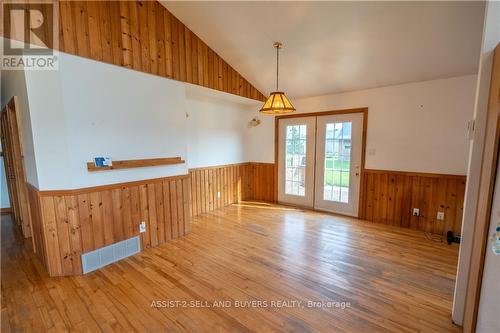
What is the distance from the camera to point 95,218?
249 centimetres

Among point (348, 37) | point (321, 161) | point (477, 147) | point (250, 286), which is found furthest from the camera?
point (321, 161)

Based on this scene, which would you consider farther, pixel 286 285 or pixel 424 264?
pixel 424 264

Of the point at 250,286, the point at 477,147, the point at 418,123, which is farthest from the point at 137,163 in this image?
the point at 418,123

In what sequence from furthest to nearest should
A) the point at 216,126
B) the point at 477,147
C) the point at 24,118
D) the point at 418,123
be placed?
the point at 216,126 < the point at 418,123 < the point at 24,118 < the point at 477,147

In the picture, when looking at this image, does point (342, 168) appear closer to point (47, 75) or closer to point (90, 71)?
point (90, 71)

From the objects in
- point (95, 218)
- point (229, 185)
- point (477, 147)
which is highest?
point (477, 147)

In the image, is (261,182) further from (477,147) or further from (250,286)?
(477,147)

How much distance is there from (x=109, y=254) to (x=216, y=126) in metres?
2.96

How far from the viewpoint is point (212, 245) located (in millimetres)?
3049

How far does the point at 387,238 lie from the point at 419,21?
2.75m

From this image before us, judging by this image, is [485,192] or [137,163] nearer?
[485,192]

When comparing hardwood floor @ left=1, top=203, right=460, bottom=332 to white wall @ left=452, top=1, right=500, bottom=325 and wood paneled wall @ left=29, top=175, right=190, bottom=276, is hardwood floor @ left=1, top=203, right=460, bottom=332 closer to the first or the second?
wood paneled wall @ left=29, top=175, right=190, bottom=276

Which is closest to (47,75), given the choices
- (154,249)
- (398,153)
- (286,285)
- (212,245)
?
(154,249)

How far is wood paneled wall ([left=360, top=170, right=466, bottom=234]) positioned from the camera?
128 inches
